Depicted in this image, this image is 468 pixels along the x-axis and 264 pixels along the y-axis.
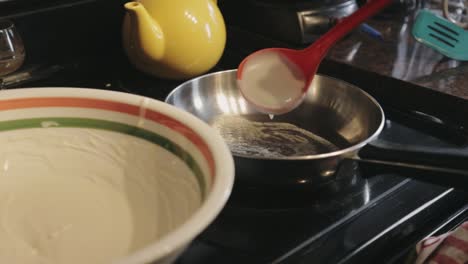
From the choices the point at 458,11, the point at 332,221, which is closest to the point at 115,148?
the point at 332,221

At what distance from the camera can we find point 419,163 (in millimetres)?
453

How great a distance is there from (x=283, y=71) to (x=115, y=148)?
278 mm

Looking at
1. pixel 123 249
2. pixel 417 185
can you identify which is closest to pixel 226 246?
pixel 123 249

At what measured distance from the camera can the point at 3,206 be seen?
1.34 ft

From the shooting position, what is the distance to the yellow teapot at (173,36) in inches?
25.4

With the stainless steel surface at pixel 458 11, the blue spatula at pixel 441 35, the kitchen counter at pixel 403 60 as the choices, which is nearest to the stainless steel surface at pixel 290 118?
the kitchen counter at pixel 403 60

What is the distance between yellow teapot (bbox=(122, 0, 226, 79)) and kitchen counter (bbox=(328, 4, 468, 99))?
196 mm

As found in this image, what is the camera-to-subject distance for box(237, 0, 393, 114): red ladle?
62cm

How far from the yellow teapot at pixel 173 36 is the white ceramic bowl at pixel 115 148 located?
0.76ft

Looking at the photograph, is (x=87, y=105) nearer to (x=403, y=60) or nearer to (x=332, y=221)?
(x=332, y=221)

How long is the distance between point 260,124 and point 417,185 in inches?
8.1

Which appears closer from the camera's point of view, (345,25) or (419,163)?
(419,163)

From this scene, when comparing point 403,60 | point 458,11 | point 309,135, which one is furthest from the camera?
point 458,11

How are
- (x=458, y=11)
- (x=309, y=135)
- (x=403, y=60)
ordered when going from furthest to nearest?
(x=458, y=11) < (x=403, y=60) < (x=309, y=135)
